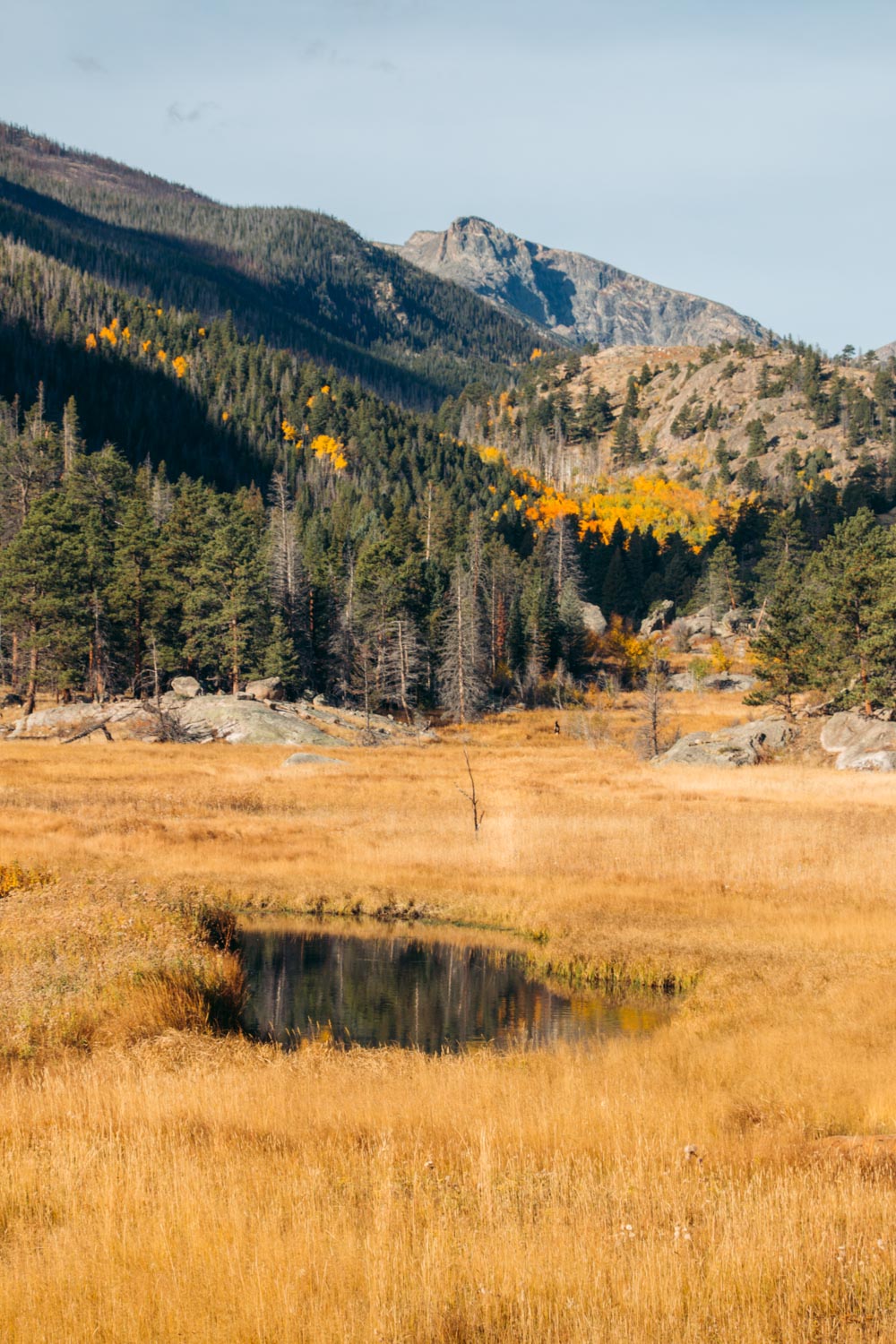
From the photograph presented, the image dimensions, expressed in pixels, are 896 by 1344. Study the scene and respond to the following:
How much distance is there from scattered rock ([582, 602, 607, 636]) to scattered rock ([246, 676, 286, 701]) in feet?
183

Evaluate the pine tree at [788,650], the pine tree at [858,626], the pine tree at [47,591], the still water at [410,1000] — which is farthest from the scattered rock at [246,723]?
the still water at [410,1000]

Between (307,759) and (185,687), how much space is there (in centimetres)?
2295

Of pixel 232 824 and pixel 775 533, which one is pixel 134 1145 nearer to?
pixel 232 824

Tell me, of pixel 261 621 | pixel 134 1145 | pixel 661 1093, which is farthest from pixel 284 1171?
pixel 261 621

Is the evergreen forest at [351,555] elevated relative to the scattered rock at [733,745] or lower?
elevated

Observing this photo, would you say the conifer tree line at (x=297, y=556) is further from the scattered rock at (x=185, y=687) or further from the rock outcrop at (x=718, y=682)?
the rock outcrop at (x=718, y=682)

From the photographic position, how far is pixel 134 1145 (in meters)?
7.67

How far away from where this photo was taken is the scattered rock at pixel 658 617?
5079 inches

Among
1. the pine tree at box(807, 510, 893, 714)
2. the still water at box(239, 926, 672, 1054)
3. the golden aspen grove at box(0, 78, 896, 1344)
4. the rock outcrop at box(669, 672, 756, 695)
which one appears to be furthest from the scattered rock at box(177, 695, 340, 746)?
the rock outcrop at box(669, 672, 756, 695)

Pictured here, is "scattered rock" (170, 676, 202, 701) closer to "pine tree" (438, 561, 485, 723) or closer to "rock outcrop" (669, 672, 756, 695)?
"pine tree" (438, 561, 485, 723)

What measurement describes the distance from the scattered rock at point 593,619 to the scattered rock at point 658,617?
7286 millimetres

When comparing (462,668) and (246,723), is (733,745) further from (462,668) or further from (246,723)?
(246,723)

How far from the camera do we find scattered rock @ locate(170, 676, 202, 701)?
232ft

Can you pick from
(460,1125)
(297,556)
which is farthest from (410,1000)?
(297,556)
